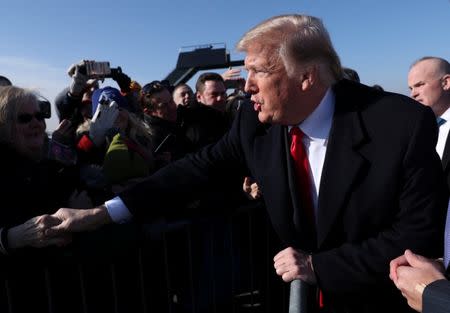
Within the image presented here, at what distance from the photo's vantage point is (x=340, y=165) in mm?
1712

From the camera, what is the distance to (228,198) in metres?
3.22

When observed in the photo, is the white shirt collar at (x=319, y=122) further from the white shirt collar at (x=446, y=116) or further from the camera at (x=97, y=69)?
the camera at (x=97, y=69)

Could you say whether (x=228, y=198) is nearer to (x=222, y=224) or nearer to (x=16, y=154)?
(x=222, y=224)

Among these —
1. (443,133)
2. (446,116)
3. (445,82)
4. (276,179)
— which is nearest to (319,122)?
(276,179)

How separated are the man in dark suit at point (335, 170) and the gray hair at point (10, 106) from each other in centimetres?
72

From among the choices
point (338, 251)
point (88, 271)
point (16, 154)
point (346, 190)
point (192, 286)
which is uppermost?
point (16, 154)

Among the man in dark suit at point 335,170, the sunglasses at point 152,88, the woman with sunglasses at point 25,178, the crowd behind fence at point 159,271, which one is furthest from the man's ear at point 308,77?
the sunglasses at point 152,88

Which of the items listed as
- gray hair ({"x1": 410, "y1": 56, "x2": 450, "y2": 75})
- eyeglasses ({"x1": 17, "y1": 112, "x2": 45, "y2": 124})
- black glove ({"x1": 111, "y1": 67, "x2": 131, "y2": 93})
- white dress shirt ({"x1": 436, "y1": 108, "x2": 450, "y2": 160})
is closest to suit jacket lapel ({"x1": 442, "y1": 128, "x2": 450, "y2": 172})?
white dress shirt ({"x1": 436, "y1": 108, "x2": 450, "y2": 160})

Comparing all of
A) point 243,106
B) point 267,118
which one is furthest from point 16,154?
point 267,118

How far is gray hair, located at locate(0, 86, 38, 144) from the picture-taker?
2.42m

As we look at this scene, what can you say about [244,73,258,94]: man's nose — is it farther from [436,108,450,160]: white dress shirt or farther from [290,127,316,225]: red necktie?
[436,108,450,160]: white dress shirt

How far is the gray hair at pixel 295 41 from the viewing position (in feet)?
5.85

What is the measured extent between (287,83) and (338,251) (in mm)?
742

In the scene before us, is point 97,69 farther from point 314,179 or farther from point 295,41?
point 314,179
